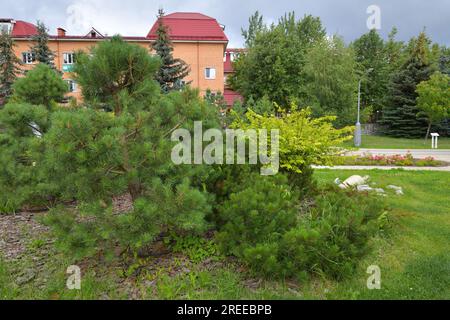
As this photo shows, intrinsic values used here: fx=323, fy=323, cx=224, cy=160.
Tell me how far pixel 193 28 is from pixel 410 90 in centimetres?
1736

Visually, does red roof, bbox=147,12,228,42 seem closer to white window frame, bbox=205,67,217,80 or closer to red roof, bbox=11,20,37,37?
white window frame, bbox=205,67,217,80

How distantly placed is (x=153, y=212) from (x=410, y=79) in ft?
89.8

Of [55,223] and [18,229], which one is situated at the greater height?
[55,223]

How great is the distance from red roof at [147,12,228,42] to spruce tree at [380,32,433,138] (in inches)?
551

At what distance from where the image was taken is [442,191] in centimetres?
667

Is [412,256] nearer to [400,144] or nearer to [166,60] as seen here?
[166,60]

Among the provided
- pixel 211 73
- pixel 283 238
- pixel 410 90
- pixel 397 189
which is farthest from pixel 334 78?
pixel 283 238

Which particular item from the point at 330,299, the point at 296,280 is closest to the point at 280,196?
the point at 296,280

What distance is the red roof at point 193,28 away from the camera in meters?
24.0

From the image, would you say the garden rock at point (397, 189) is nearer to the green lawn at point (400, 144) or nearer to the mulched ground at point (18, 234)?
the mulched ground at point (18, 234)

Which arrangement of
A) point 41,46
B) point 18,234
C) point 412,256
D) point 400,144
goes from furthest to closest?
point 400,144, point 41,46, point 18,234, point 412,256

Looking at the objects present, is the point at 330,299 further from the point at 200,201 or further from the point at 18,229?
the point at 18,229

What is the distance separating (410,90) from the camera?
25.0 metres

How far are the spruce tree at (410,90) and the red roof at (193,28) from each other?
14003 mm
